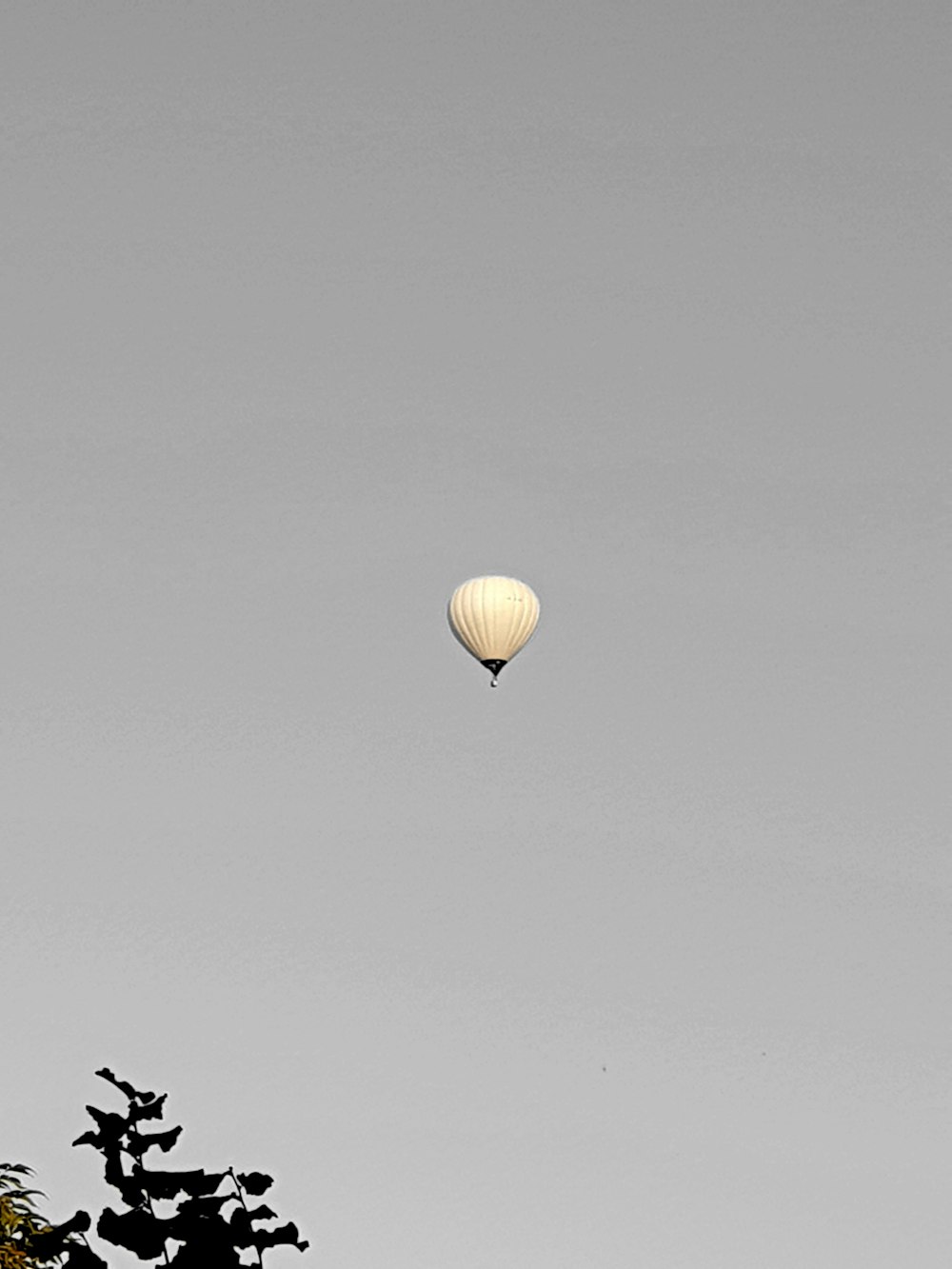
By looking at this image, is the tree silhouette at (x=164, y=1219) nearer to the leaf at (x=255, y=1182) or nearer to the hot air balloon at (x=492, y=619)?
the leaf at (x=255, y=1182)

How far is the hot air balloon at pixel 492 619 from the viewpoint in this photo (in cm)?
6612

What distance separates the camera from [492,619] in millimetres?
66375

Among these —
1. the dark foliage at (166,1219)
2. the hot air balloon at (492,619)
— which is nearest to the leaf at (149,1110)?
the dark foliage at (166,1219)

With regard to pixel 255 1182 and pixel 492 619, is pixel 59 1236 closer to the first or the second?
pixel 255 1182

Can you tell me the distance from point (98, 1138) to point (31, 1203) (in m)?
6.22

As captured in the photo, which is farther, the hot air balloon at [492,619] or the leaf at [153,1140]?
the hot air balloon at [492,619]

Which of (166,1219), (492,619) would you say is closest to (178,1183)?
(166,1219)

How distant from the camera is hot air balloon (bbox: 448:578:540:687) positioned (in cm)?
6612

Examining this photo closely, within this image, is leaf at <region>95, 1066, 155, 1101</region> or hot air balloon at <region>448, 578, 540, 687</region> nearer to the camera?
leaf at <region>95, 1066, 155, 1101</region>

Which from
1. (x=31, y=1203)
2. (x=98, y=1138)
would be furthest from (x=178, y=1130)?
(x=31, y=1203)

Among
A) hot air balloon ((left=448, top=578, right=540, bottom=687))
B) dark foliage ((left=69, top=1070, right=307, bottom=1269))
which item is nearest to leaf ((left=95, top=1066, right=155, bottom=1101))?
dark foliage ((left=69, top=1070, right=307, bottom=1269))

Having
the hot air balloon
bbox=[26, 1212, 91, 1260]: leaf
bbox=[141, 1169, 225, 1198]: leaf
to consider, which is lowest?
bbox=[26, 1212, 91, 1260]: leaf

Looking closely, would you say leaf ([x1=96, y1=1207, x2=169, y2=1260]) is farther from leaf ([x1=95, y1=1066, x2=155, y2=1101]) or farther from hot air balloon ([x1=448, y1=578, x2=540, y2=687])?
hot air balloon ([x1=448, y1=578, x2=540, y2=687])

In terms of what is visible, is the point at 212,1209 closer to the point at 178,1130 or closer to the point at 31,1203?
the point at 178,1130
